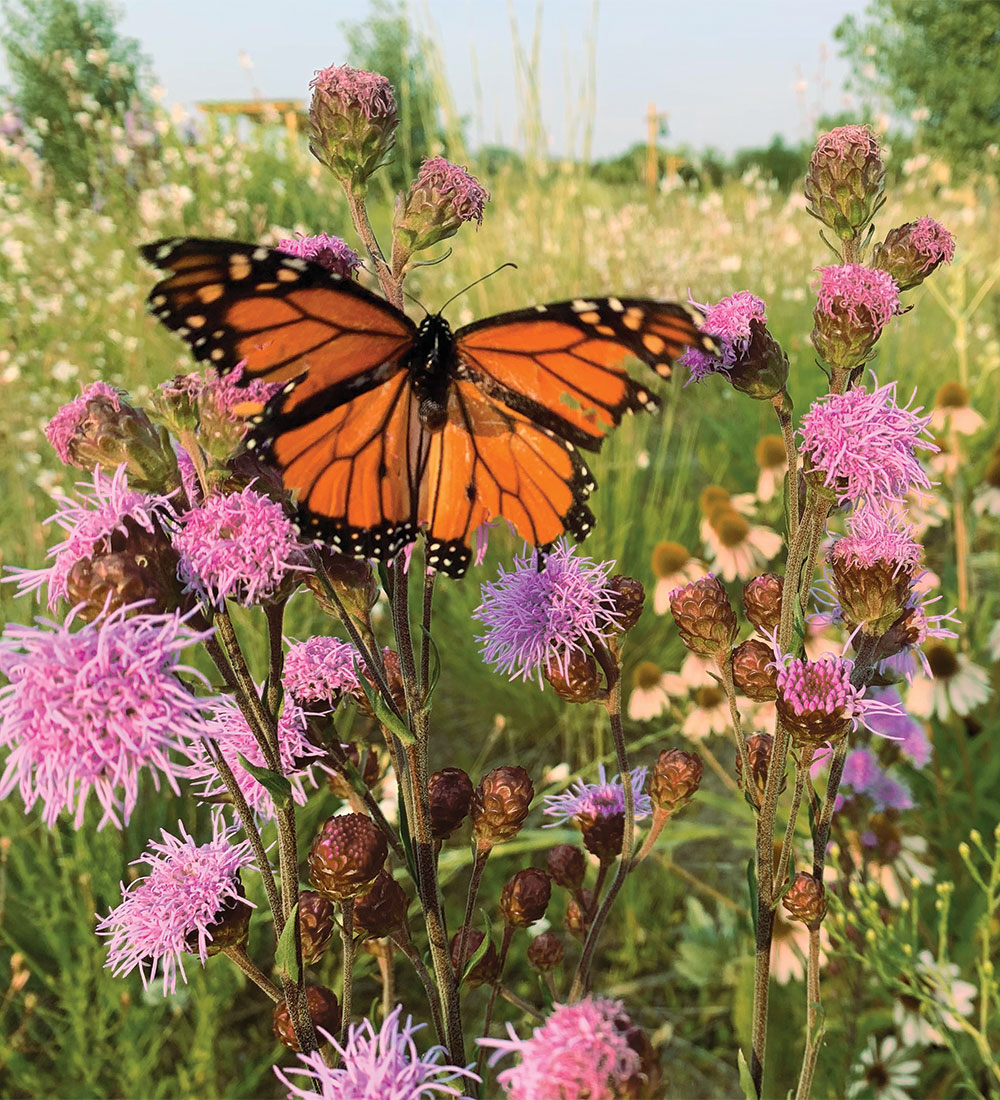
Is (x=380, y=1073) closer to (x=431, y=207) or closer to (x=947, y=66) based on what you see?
(x=431, y=207)

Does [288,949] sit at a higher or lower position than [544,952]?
higher

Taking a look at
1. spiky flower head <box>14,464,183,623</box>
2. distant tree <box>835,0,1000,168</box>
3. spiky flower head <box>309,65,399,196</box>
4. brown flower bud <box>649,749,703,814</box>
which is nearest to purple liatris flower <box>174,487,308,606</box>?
spiky flower head <box>14,464,183,623</box>

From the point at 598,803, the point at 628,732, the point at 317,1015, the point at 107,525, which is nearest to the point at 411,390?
the point at 107,525

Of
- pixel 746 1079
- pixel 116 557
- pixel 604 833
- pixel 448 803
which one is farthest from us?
pixel 604 833

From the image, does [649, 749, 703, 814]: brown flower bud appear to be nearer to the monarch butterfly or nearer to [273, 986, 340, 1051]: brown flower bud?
the monarch butterfly

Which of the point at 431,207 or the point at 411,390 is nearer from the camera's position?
the point at 431,207

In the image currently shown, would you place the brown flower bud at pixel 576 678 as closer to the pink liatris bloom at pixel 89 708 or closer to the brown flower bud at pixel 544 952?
the brown flower bud at pixel 544 952

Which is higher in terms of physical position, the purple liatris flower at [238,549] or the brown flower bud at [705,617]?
the purple liatris flower at [238,549]

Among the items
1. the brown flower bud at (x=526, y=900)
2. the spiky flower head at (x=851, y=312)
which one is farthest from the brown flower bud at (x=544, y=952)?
the spiky flower head at (x=851, y=312)
